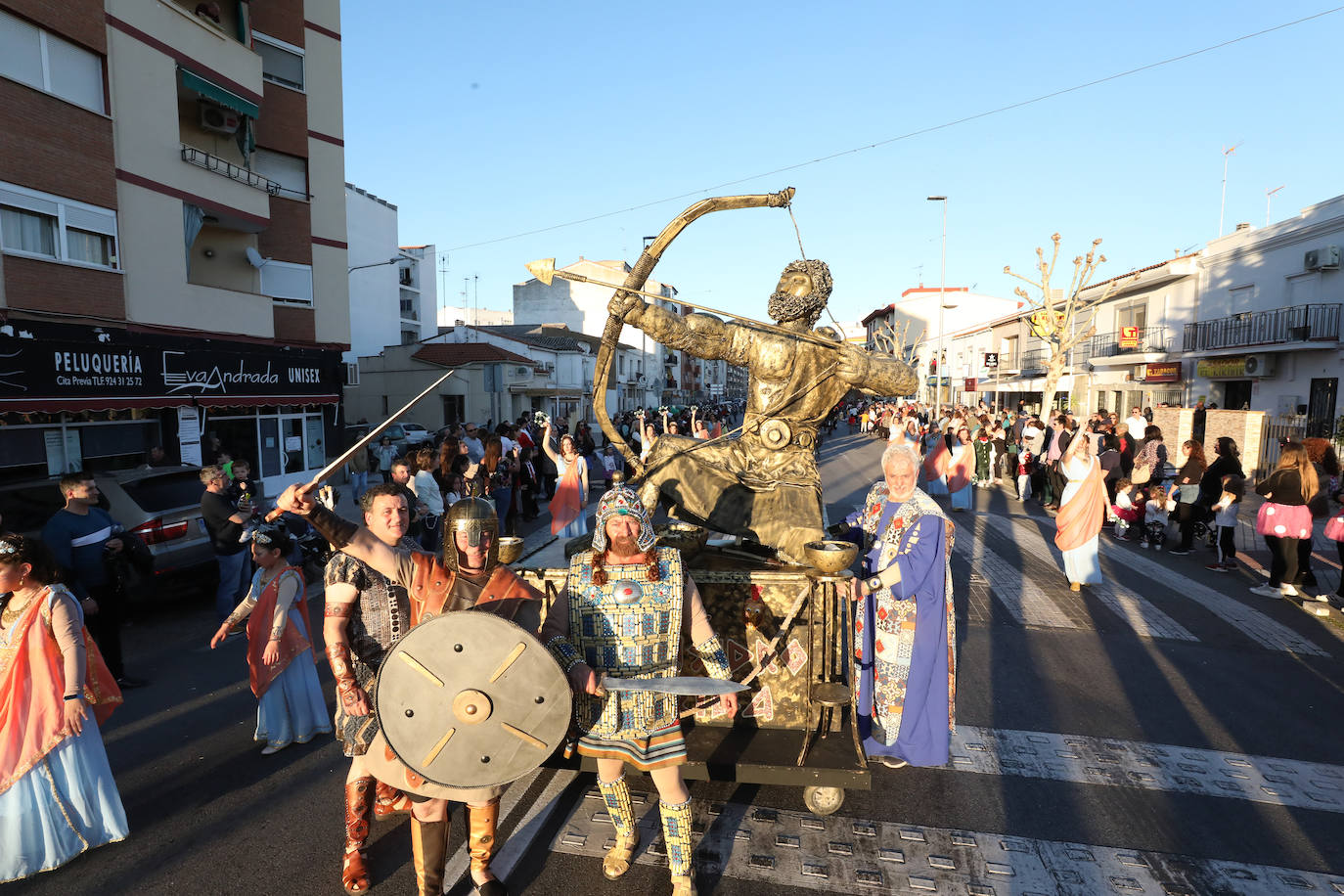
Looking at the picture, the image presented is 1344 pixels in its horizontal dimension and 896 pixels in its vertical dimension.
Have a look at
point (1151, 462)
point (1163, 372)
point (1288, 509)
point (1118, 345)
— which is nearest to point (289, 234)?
point (1151, 462)

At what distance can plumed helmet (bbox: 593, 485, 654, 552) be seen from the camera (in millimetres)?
2889

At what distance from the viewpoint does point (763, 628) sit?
3.81 meters

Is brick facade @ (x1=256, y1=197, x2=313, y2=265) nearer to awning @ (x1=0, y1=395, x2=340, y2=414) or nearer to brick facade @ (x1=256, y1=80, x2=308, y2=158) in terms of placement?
brick facade @ (x1=256, y1=80, x2=308, y2=158)

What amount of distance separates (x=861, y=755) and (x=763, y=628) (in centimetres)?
79

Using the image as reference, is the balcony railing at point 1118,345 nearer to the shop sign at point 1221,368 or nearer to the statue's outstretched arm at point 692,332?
the shop sign at point 1221,368

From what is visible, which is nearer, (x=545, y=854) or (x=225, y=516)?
(x=545, y=854)

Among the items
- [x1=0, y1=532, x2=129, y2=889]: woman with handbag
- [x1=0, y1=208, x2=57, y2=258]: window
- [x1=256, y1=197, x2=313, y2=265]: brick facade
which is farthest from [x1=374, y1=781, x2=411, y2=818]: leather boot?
[x1=256, y1=197, x2=313, y2=265]: brick facade

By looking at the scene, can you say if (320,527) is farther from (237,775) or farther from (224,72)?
(224,72)

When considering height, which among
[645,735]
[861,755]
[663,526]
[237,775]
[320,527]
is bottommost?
[237,775]

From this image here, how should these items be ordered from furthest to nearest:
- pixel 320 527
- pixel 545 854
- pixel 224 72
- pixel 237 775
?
pixel 224 72 → pixel 237 775 → pixel 545 854 → pixel 320 527

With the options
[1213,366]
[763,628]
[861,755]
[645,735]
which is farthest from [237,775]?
[1213,366]

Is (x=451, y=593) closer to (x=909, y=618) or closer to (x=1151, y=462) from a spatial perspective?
(x=909, y=618)

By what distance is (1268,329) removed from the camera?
20047 millimetres

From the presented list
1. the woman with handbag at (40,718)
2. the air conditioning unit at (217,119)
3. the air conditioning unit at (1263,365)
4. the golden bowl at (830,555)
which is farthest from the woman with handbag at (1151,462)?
the air conditioning unit at (217,119)
